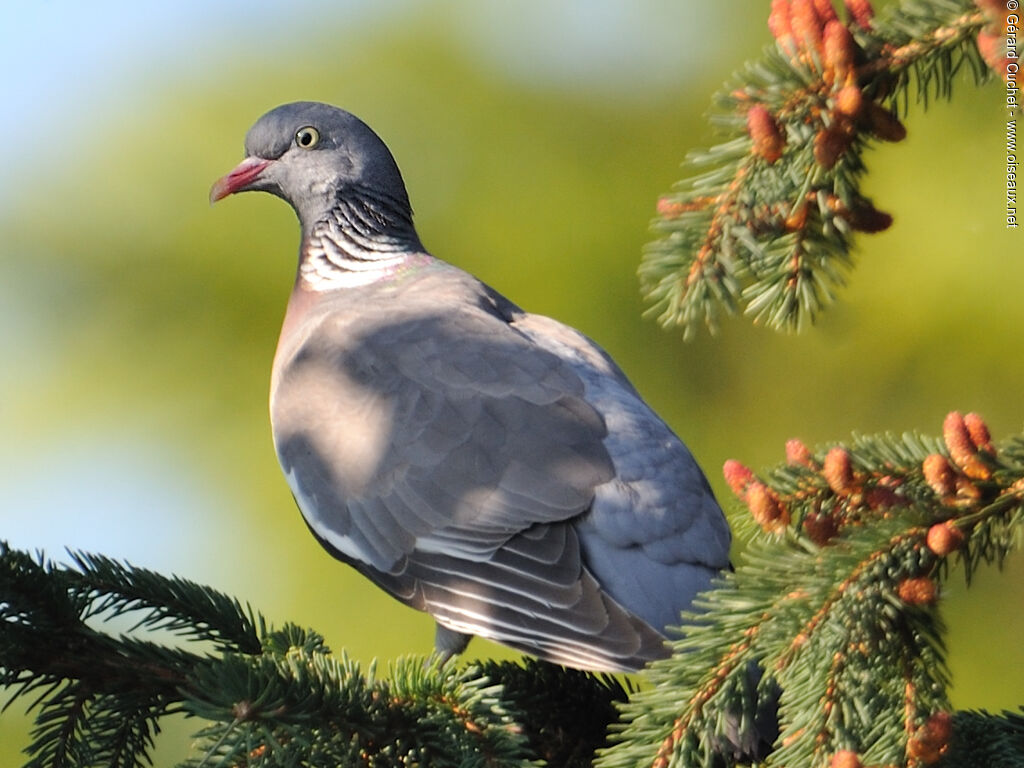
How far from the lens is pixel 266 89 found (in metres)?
5.57

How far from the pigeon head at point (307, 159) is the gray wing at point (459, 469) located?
0.56 meters

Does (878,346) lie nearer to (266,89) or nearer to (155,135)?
(266,89)

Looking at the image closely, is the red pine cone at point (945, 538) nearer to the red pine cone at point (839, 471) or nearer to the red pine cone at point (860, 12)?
the red pine cone at point (839, 471)

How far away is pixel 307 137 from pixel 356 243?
13.2 inches

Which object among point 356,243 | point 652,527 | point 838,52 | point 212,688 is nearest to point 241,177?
point 356,243

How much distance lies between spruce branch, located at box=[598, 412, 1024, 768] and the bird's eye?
229cm

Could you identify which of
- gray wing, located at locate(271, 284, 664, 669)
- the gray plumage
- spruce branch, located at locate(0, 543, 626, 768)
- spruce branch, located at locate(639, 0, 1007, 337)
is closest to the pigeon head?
the gray plumage

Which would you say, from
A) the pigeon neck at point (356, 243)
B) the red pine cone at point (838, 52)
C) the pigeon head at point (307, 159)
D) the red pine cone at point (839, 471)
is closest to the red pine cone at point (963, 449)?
the red pine cone at point (839, 471)

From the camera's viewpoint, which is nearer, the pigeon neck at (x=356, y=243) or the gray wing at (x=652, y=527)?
the gray wing at (x=652, y=527)

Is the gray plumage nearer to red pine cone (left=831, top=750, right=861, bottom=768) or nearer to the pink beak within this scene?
the pink beak

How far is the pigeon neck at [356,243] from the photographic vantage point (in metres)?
3.46

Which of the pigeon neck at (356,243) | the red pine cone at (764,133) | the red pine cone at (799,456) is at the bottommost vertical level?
the red pine cone at (799,456)

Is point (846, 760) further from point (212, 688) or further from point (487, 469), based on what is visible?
point (487, 469)

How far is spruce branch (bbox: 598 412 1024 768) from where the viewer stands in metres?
1.38
